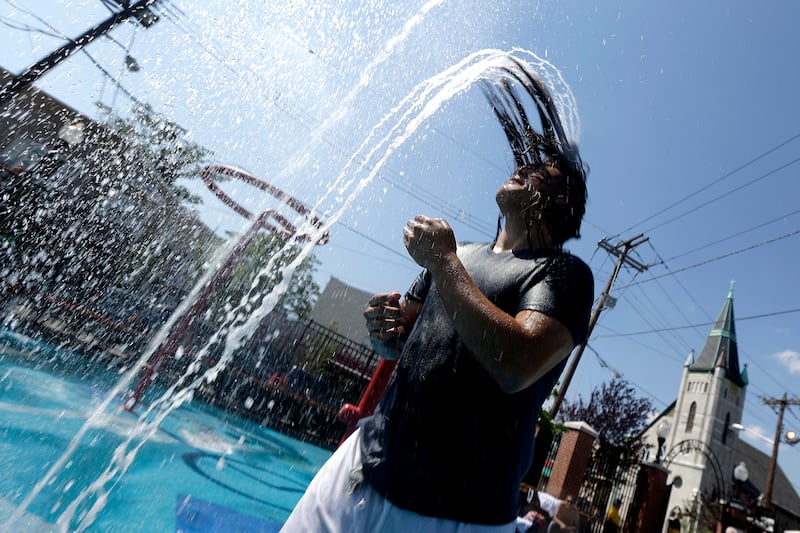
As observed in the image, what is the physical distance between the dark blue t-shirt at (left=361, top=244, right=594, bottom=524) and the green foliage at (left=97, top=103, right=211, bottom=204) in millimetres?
18126

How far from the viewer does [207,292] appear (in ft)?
22.5

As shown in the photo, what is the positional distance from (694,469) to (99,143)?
151 feet

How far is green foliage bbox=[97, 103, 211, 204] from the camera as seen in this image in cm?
1739

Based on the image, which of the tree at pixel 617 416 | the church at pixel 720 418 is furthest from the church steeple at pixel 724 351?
the tree at pixel 617 416

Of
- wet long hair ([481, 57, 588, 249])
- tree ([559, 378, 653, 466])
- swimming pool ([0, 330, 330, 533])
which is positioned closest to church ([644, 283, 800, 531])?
tree ([559, 378, 653, 466])

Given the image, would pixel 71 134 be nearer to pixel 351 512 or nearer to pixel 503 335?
pixel 351 512

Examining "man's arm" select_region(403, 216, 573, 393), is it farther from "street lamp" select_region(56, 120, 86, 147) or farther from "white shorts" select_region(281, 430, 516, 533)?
"street lamp" select_region(56, 120, 86, 147)

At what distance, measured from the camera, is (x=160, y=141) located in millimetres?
17953

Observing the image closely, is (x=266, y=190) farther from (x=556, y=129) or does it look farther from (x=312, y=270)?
(x=312, y=270)

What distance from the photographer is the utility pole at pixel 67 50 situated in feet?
26.1

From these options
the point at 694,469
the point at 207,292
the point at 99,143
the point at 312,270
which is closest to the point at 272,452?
the point at 207,292

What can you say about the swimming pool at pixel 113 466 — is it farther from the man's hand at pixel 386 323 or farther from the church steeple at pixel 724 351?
the church steeple at pixel 724 351

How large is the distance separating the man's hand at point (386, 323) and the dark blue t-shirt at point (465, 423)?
25 centimetres

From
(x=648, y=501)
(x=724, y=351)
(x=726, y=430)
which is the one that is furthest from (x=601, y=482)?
(x=724, y=351)
